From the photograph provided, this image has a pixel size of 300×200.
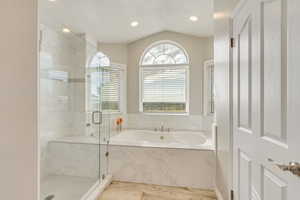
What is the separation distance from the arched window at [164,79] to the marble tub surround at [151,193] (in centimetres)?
192

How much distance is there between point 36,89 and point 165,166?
6.36ft

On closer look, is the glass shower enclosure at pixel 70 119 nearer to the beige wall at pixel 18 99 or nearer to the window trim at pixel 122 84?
the window trim at pixel 122 84

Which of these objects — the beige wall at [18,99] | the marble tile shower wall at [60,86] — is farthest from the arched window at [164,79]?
the beige wall at [18,99]

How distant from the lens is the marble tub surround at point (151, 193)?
2.18 metres

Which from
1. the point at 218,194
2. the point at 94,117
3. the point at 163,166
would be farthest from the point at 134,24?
the point at 218,194

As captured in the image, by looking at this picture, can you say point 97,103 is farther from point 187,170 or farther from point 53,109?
point 187,170

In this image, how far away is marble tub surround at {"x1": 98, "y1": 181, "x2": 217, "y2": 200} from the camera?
218 centimetres

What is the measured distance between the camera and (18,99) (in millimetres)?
885

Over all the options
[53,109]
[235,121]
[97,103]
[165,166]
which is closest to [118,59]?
[97,103]

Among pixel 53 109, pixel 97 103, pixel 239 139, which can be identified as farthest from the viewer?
pixel 97 103

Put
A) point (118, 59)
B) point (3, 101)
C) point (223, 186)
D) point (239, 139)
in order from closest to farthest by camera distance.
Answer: point (3, 101) < point (239, 139) < point (223, 186) < point (118, 59)

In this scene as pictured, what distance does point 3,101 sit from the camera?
0.80 metres

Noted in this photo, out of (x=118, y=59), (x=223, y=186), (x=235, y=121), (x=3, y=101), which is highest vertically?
(x=118, y=59)

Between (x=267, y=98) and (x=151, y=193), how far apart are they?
1.86 metres
